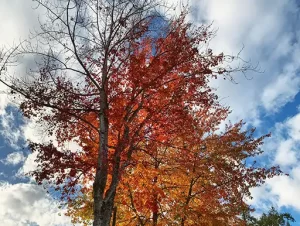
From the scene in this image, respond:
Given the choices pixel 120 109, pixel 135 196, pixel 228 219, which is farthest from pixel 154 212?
pixel 120 109

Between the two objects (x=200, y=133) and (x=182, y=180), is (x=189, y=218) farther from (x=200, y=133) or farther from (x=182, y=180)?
(x=200, y=133)

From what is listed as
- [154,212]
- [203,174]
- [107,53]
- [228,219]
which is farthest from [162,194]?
[107,53]

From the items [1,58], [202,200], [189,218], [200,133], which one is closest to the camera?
[1,58]

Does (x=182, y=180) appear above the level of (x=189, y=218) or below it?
above

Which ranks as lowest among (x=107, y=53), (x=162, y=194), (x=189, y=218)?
(x=189, y=218)

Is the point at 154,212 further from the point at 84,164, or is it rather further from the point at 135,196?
the point at 84,164

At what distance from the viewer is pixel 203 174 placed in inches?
549

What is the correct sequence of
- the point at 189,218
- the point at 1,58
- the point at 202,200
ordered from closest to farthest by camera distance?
the point at 1,58
the point at 189,218
the point at 202,200

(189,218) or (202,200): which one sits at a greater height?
(202,200)

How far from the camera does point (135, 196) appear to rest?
45.5 feet

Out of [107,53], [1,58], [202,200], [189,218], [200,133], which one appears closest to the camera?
[1,58]

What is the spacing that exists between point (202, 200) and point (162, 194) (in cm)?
212

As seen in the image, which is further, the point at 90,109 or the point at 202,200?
the point at 202,200

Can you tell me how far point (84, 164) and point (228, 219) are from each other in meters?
7.43
